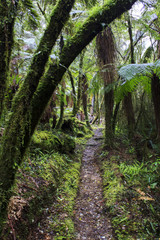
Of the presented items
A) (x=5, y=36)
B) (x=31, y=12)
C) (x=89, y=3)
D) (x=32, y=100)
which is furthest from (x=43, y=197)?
(x=89, y=3)

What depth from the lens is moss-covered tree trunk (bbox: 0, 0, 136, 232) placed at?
1447 millimetres

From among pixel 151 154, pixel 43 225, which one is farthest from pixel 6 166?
pixel 151 154

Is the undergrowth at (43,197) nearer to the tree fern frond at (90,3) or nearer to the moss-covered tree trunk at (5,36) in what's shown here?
the moss-covered tree trunk at (5,36)

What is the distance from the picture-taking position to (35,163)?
3.32 metres

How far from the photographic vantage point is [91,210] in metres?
2.96

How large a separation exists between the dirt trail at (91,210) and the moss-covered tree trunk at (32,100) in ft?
5.08

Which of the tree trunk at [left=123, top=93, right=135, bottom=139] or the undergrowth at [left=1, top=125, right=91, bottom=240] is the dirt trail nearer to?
the undergrowth at [left=1, top=125, right=91, bottom=240]

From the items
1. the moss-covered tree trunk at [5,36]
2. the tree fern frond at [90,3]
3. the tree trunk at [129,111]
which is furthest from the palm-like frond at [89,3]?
the tree trunk at [129,111]

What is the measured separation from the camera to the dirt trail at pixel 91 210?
2443 mm

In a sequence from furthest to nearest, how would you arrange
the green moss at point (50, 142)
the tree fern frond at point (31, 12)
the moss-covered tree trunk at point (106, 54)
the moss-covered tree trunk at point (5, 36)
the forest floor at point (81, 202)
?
1. the moss-covered tree trunk at point (106, 54)
2. the green moss at point (50, 142)
3. the forest floor at point (81, 202)
4. the tree fern frond at point (31, 12)
5. the moss-covered tree trunk at point (5, 36)

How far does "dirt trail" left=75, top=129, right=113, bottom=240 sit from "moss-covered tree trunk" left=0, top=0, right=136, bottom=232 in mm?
1547

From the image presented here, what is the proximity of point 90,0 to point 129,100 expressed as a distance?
132 inches

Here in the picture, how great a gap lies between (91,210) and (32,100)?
2.41m

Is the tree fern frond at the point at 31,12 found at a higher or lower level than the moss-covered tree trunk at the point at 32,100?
higher
